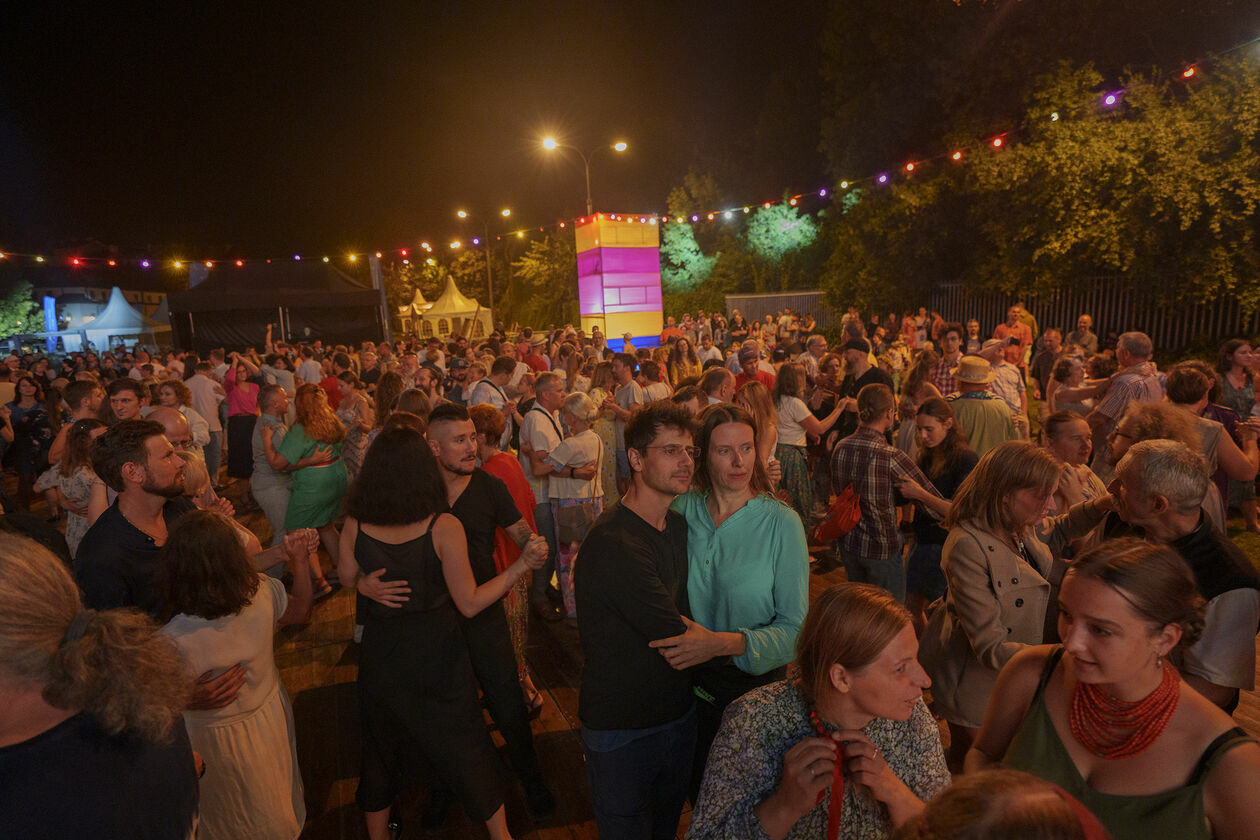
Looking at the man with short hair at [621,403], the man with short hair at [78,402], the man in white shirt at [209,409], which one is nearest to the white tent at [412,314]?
the man in white shirt at [209,409]

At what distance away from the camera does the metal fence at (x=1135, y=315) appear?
40.9 ft

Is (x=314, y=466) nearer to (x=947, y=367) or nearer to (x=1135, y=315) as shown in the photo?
(x=947, y=367)

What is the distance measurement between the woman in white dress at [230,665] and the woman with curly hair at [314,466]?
249 centimetres

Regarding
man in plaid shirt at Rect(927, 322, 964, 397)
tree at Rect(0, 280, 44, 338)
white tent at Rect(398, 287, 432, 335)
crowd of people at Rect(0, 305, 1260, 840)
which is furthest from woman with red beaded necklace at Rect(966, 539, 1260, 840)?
tree at Rect(0, 280, 44, 338)

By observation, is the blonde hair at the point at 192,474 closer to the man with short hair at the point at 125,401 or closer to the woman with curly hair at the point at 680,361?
the man with short hair at the point at 125,401

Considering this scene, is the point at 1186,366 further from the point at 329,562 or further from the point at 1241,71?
the point at 1241,71

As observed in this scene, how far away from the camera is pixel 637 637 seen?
6.64ft

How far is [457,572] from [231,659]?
0.77 m

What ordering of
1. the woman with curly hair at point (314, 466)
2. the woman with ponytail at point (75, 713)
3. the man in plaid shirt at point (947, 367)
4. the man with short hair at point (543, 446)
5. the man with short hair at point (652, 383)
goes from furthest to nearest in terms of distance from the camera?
the man in plaid shirt at point (947, 367) < the man with short hair at point (652, 383) < the man with short hair at point (543, 446) < the woman with curly hair at point (314, 466) < the woman with ponytail at point (75, 713)

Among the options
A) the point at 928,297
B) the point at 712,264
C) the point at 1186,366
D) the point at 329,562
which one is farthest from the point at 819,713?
the point at 712,264

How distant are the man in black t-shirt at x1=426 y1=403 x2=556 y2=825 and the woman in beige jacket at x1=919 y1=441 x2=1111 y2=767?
1796 mm

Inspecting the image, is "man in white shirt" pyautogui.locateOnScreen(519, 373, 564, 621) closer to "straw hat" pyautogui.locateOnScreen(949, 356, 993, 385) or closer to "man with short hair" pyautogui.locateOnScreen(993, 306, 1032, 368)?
"straw hat" pyautogui.locateOnScreen(949, 356, 993, 385)

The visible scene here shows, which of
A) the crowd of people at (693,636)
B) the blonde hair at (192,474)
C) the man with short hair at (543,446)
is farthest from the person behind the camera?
the man with short hair at (543,446)

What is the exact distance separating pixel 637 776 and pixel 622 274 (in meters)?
17.7
